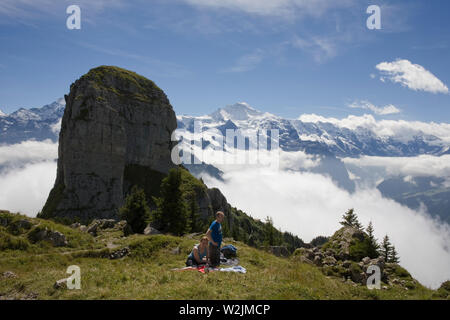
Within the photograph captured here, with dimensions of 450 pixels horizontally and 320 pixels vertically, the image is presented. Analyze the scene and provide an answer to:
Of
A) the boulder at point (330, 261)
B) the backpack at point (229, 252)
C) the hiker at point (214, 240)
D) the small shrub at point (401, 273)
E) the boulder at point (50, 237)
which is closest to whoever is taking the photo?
the hiker at point (214, 240)

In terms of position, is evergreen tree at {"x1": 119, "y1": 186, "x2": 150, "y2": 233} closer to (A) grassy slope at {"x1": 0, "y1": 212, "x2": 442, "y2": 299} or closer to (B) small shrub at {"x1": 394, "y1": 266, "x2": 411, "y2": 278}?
(A) grassy slope at {"x1": 0, "y1": 212, "x2": 442, "y2": 299}

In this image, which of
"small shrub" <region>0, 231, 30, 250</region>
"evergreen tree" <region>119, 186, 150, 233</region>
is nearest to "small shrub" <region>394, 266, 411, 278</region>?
"small shrub" <region>0, 231, 30, 250</region>

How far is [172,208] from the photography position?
3950cm

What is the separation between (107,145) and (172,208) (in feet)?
341

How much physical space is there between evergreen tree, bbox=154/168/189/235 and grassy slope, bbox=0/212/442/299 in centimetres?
1639

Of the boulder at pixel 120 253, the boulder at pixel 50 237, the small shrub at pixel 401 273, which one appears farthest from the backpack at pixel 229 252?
the boulder at pixel 50 237

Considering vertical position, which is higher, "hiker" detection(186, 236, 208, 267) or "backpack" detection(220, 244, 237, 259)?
"hiker" detection(186, 236, 208, 267)

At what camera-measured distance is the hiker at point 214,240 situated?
1705 cm

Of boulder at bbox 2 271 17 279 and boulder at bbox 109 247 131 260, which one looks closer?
boulder at bbox 2 271 17 279

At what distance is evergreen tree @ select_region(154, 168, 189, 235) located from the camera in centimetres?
3903

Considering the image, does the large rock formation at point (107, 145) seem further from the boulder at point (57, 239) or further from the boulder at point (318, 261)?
the boulder at point (318, 261)

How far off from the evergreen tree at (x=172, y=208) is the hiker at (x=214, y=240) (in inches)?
861

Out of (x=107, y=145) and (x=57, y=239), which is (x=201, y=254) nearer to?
(x=57, y=239)
